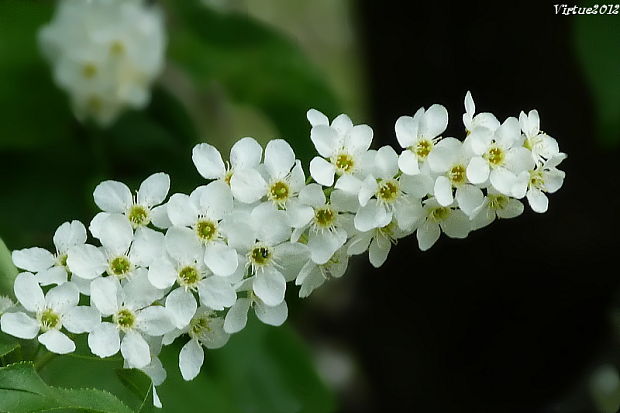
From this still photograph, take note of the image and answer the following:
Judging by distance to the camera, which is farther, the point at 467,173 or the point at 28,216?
the point at 28,216

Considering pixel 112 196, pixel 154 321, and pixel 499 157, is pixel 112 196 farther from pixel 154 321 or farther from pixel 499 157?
pixel 499 157

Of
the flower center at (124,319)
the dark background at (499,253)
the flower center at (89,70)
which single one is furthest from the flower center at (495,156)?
the flower center at (89,70)

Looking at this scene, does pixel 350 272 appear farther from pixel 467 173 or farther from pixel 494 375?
pixel 467 173

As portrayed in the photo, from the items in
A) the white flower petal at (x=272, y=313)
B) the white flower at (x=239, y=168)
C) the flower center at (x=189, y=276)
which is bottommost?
the white flower petal at (x=272, y=313)

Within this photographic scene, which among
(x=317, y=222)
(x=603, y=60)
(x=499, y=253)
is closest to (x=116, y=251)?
(x=317, y=222)

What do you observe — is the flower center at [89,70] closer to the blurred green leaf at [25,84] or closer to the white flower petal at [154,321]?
the blurred green leaf at [25,84]

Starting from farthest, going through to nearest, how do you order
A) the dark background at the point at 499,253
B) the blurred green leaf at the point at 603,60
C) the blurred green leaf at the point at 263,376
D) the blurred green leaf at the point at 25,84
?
the dark background at the point at 499,253, the blurred green leaf at the point at 25,84, the blurred green leaf at the point at 263,376, the blurred green leaf at the point at 603,60

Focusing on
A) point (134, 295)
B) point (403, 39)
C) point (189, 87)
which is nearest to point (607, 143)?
point (403, 39)
